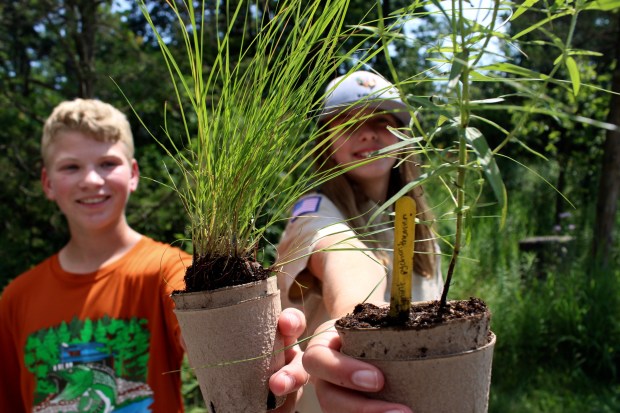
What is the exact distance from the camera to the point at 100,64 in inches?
144

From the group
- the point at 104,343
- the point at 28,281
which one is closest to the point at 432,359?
the point at 104,343

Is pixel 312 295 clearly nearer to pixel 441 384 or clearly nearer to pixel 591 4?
pixel 441 384

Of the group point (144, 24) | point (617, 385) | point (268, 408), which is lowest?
point (617, 385)

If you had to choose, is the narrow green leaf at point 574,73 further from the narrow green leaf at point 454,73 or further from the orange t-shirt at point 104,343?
the orange t-shirt at point 104,343

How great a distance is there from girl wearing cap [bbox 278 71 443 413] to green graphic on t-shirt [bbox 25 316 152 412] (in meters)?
0.51

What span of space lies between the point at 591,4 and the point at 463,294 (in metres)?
3.20

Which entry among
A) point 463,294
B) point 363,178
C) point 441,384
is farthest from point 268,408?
point 463,294

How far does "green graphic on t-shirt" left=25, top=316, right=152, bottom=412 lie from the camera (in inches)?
56.5

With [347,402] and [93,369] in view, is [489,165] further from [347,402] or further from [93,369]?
[93,369]

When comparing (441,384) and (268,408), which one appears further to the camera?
(268,408)

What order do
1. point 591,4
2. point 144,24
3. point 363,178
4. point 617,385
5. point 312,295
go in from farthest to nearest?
point 144,24 → point 617,385 → point 363,178 → point 312,295 → point 591,4

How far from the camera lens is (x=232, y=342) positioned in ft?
2.26

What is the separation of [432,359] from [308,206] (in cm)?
66

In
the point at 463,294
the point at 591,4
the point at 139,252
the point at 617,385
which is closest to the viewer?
the point at 591,4
